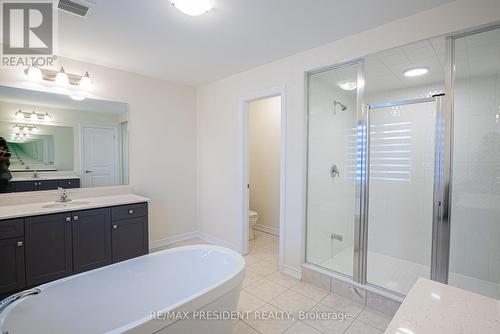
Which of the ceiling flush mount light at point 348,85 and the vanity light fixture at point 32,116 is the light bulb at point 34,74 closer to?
the vanity light fixture at point 32,116

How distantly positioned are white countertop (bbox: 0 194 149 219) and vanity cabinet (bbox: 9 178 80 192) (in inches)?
7.1

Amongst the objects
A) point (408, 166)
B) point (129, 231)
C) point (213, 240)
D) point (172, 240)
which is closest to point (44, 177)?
point (129, 231)

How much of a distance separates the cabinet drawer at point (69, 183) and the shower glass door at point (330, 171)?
2742mm

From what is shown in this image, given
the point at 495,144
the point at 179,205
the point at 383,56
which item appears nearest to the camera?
the point at 495,144

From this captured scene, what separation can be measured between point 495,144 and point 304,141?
4.86 ft

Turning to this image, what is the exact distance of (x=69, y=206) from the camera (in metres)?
2.38

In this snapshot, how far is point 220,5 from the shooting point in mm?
1753

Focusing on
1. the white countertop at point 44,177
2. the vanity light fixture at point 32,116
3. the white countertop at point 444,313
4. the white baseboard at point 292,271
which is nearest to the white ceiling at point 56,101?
the vanity light fixture at point 32,116

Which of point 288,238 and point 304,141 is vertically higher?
point 304,141

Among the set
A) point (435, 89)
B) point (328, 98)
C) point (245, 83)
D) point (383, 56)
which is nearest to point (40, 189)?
point (245, 83)

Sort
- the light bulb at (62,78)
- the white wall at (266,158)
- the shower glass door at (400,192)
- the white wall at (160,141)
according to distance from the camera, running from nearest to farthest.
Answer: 1. the shower glass door at (400,192)
2. the light bulb at (62,78)
3. the white wall at (160,141)
4. the white wall at (266,158)

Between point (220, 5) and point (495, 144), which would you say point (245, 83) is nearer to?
point (220, 5)

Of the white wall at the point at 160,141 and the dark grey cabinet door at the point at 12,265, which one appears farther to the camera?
the white wall at the point at 160,141

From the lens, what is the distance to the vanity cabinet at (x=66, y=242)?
203 cm
